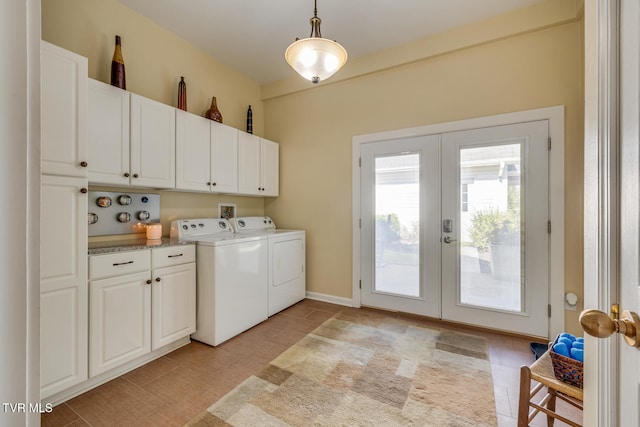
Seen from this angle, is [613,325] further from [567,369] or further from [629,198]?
[567,369]

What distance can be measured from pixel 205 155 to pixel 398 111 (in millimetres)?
2180

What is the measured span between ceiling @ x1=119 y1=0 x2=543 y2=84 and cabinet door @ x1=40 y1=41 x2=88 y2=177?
1195 millimetres

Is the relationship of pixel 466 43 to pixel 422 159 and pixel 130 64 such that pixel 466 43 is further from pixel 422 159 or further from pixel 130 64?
pixel 130 64

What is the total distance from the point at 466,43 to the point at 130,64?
126 inches

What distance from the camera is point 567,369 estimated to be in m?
1.12

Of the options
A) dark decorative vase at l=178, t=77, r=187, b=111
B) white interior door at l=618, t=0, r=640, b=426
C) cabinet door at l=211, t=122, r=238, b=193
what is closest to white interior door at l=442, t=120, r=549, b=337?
white interior door at l=618, t=0, r=640, b=426

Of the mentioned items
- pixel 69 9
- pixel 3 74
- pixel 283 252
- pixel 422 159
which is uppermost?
pixel 69 9

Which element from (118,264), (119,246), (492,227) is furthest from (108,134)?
(492,227)

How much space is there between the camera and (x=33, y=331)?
1.53 feet

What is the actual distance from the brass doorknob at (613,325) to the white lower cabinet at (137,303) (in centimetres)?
237

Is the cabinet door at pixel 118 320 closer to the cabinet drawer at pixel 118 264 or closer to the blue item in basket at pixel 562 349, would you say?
the cabinet drawer at pixel 118 264

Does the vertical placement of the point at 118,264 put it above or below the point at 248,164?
below

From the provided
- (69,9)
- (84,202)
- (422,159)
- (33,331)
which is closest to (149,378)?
(84,202)

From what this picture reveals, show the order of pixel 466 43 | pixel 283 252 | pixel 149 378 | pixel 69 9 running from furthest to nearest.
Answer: pixel 283 252 < pixel 466 43 < pixel 69 9 < pixel 149 378
